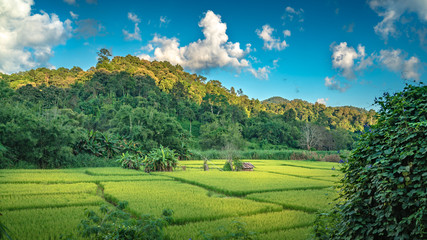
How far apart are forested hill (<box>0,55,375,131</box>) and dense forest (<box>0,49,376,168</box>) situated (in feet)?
0.61

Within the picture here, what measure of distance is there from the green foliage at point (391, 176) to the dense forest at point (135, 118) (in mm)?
14317

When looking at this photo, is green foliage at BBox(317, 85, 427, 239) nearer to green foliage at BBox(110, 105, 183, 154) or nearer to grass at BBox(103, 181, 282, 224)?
grass at BBox(103, 181, 282, 224)

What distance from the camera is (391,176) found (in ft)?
7.54

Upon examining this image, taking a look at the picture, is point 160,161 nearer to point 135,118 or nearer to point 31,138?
point 31,138

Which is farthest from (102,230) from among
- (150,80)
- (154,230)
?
(150,80)

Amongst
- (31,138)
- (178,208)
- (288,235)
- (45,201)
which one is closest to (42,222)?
(45,201)

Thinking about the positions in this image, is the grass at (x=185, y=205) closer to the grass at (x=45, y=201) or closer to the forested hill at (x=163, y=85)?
the grass at (x=45, y=201)

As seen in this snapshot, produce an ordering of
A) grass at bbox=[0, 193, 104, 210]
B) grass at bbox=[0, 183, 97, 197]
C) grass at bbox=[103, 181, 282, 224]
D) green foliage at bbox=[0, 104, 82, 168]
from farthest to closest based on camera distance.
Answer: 1. green foliage at bbox=[0, 104, 82, 168]
2. grass at bbox=[0, 183, 97, 197]
3. grass at bbox=[0, 193, 104, 210]
4. grass at bbox=[103, 181, 282, 224]

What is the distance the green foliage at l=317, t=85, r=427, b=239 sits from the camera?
7.19 ft

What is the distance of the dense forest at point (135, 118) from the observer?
559 inches

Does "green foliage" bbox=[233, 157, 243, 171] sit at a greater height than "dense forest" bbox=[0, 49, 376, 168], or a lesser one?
lesser

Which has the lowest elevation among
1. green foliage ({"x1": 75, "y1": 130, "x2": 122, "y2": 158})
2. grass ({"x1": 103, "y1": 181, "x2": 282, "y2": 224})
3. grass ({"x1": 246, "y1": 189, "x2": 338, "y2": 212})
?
grass ({"x1": 246, "y1": 189, "x2": 338, "y2": 212})

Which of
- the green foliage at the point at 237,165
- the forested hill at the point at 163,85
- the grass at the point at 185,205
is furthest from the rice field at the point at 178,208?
the forested hill at the point at 163,85

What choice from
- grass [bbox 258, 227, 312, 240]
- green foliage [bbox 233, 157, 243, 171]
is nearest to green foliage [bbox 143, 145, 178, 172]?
green foliage [bbox 233, 157, 243, 171]
